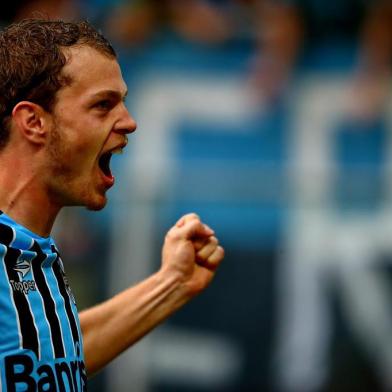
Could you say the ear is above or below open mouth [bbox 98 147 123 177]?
above

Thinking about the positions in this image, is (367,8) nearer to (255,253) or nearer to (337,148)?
(337,148)

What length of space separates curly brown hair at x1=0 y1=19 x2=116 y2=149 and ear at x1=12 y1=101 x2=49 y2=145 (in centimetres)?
2

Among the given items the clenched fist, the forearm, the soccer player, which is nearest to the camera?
the soccer player

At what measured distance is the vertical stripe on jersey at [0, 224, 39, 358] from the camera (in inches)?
133

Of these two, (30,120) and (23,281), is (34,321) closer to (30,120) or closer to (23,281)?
(23,281)

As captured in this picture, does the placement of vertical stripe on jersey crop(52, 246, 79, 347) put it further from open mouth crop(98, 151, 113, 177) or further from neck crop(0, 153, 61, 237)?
open mouth crop(98, 151, 113, 177)

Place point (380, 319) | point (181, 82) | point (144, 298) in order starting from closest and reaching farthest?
1. point (144, 298)
2. point (380, 319)
3. point (181, 82)

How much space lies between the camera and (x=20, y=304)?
3.40 metres

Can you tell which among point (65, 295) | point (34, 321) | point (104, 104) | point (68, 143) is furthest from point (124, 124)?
point (34, 321)

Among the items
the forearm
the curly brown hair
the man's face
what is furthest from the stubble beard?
the forearm

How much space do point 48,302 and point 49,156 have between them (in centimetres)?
48

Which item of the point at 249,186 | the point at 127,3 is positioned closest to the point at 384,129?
the point at 249,186

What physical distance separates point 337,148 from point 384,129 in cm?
40

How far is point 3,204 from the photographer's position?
3.56 m
